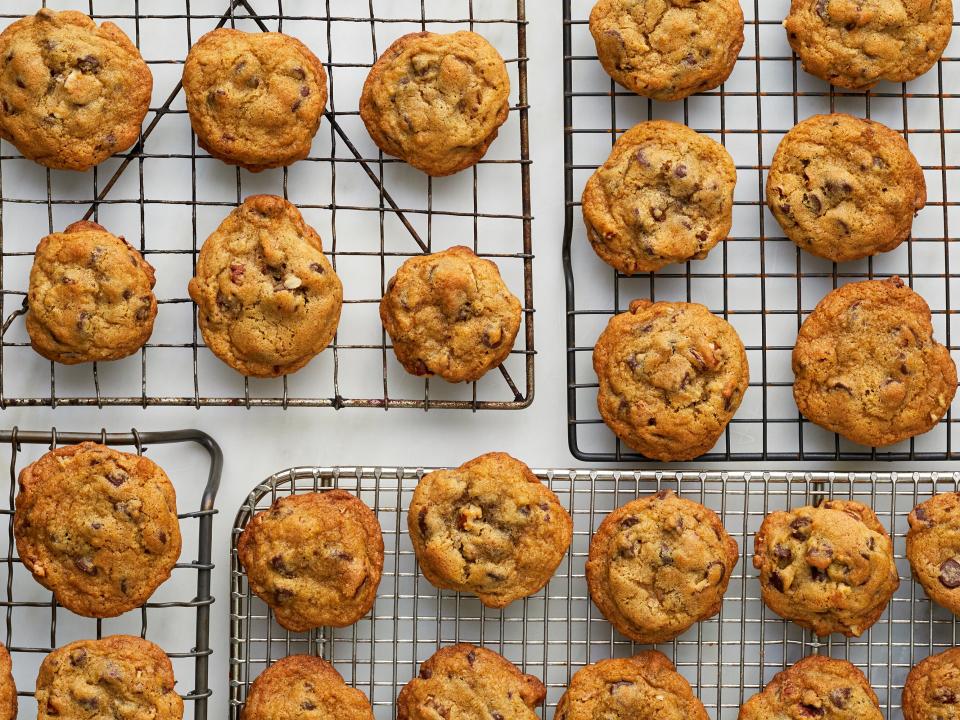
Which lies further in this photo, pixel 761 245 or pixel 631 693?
pixel 761 245

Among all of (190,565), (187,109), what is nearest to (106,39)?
(187,109)

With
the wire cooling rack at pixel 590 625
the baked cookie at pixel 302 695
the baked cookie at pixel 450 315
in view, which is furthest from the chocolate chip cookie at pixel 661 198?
the baked cookie at pixel 302 695

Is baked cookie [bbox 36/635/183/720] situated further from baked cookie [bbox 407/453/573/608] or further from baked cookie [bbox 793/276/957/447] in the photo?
baked cookie [bbox 793/276/957/447]

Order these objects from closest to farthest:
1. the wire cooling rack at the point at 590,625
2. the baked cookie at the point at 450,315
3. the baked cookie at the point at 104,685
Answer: the baked cookie at the point at 104,685, the baked cookie at the point at 450,315, the wire cooling rack at the point at 590,625

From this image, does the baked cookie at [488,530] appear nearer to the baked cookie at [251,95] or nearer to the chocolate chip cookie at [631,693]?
the chocolate chip cookie at [631,693]

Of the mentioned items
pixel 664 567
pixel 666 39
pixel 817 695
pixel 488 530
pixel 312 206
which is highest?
pixel 666 39

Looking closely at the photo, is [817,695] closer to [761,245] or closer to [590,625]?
[590,625]

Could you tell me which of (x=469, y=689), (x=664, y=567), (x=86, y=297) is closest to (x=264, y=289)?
(x=86, y=297)

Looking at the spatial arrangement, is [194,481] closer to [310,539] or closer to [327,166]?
[310,539]
